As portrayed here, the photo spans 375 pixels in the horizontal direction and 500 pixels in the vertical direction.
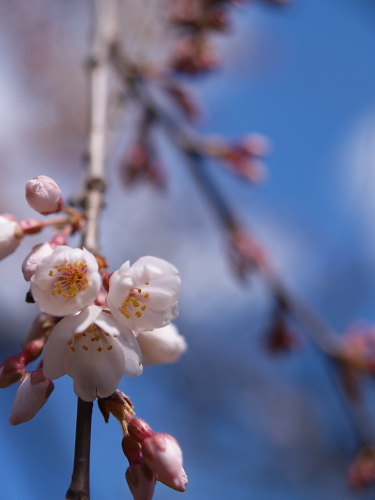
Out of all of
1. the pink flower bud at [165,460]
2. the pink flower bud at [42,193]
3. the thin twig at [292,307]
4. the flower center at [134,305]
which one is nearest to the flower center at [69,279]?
the flower center at [134,305]

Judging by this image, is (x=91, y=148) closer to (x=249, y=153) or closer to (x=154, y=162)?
(x=249, y=153)

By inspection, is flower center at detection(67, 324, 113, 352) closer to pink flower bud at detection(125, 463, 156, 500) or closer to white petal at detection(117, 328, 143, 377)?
white petal at detection(117, 328, 143, 377)

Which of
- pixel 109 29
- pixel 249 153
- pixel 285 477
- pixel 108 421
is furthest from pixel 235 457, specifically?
pixel 108 421

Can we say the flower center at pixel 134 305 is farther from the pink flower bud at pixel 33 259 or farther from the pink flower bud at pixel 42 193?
the pink flower bud at pixel 42 193

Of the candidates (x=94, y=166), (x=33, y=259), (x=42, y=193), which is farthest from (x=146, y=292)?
(x=94, y=166)

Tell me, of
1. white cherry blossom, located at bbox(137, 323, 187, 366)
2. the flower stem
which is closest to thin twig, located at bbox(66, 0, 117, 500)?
the flower stem

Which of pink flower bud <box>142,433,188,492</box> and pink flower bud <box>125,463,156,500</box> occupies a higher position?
pink flower bud <box>142,433,188,492</box>
